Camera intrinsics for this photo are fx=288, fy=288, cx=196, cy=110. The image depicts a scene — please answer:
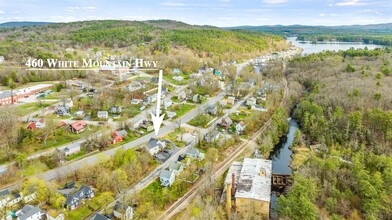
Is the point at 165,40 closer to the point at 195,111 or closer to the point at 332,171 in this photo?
the point at 195,111

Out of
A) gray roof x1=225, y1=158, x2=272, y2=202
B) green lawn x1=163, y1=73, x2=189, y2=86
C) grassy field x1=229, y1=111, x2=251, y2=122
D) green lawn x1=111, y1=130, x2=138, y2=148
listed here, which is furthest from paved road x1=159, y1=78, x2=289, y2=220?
green lawn x1=163, y1=73, x2=189, y2=86

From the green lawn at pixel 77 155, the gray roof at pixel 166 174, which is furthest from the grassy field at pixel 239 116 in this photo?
the green lawn at pixel 77 155

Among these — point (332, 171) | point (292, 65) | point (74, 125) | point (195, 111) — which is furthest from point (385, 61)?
point (74, 125)

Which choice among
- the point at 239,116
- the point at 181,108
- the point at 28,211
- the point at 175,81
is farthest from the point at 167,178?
the point at 175,81

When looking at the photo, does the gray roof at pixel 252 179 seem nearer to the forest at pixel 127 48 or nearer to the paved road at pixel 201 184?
the paved road at pixel 201 184

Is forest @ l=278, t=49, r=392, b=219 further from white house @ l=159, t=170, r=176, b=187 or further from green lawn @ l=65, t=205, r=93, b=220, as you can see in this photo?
green lawn @ l=65, t=205, r=93, b=220

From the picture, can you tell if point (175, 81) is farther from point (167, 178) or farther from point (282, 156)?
point (167, 178)

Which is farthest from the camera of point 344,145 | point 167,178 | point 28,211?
point 344,145
